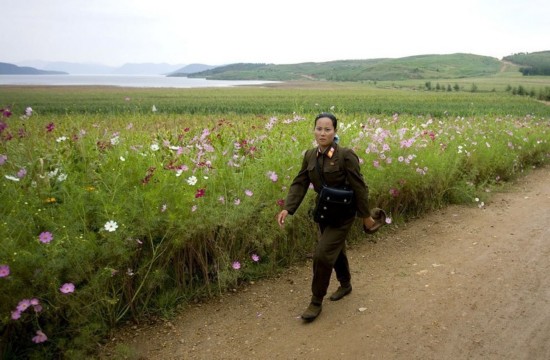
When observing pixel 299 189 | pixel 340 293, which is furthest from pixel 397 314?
pixel 299 189

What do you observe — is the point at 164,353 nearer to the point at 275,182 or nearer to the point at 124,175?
the point at 124,175

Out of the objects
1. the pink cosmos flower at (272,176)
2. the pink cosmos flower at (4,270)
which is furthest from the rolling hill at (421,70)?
the pink cosmos flower at (4,270)

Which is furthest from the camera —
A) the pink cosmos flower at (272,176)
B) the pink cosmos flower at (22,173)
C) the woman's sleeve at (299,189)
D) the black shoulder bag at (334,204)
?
the pink cosmos flower at (272,176)

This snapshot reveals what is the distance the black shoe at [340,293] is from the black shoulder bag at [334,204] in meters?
0.83

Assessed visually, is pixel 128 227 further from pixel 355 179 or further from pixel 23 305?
pixel 355 179

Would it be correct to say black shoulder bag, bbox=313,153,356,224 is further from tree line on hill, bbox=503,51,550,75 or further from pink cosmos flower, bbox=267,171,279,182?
tree line on hill, bbox=503,51,550,75

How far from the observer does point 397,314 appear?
3742 mm

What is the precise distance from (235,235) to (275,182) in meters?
0.96

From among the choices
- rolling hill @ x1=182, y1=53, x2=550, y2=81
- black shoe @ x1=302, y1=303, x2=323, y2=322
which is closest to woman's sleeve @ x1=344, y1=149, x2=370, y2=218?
black shoe @ x1=302, y1=303, x2=323, y2=322

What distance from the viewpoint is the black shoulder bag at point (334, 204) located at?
3566 mm

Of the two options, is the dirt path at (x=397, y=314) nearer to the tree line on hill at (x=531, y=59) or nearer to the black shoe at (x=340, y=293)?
the black shoe at (x=340, y=293)

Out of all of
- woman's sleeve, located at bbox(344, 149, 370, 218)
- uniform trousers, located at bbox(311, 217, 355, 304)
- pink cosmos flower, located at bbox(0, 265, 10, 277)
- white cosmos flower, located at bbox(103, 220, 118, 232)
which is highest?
woman's sleeve, located at bbox(344, 149, 370, 218)

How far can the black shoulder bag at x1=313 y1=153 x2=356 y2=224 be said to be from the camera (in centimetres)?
357

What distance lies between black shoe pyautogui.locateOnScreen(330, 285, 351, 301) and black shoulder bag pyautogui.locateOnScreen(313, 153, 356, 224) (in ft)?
2.71
